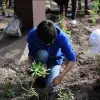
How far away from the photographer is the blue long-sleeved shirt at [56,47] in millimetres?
3836

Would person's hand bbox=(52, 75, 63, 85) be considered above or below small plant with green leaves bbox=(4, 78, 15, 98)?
above

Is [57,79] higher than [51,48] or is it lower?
lower

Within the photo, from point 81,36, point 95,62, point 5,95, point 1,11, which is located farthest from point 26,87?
point 1,11

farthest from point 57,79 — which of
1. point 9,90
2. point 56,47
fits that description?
point 9,90

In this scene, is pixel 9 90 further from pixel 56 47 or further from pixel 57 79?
pixel 56 47

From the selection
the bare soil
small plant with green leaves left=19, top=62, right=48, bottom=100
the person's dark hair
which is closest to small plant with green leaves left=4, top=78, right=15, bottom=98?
the bare soil

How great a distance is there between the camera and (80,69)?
186 inches

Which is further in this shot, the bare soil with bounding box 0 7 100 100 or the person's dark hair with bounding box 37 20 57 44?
the bare soil with bounding box 0 7 100 100

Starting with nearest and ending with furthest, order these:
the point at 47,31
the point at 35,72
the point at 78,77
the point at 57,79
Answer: the point at 35,72, the point at 47,31, the point at 57,79, the point at 78,77

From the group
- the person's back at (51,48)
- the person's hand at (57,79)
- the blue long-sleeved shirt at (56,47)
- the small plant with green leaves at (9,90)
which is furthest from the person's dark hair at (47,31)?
the small plant with green leaves at (9,90)

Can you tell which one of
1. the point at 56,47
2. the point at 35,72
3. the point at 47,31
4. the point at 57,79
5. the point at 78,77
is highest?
the point at 47,31

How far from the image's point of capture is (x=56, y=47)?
397 cm

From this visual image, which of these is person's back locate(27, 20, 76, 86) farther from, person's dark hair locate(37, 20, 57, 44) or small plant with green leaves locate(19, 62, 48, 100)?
small plant with green leaves locate(19, 62, 48, 100)

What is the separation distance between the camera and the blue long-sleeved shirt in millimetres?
3836
